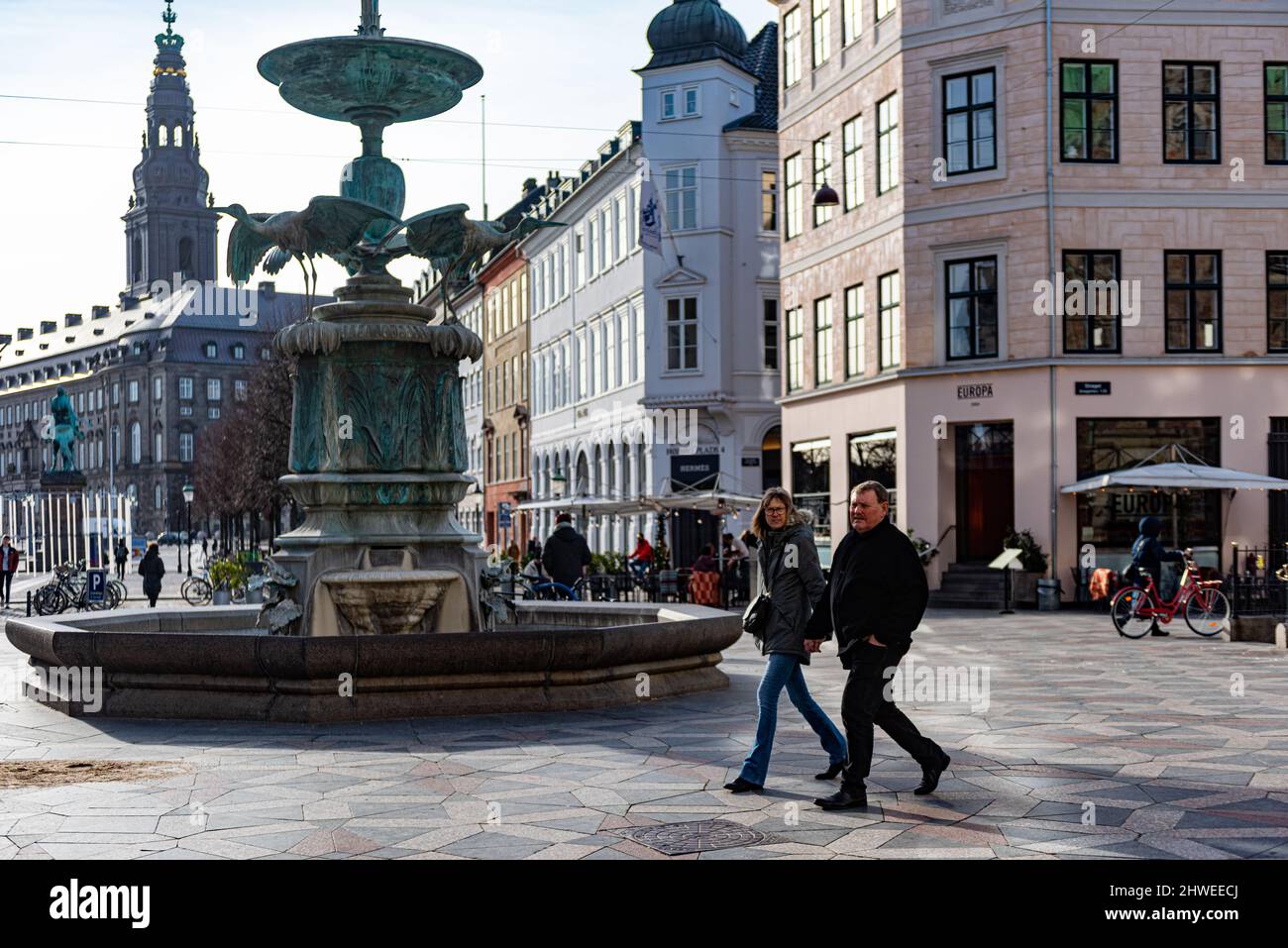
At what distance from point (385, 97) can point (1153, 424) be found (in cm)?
1904

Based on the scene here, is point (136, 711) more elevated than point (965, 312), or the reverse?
point (965, 312)

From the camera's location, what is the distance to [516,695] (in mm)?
11883

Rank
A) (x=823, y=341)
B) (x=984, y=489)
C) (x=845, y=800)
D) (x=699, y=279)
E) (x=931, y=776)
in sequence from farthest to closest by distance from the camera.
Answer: (x=699, y=279)
(x=823, y=341)
(x=984, y=489)
(x=931, y=776)
(x=845, y=800)

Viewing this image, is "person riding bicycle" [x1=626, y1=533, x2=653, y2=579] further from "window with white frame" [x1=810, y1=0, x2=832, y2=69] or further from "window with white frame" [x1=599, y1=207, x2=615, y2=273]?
"window with white frame" [x1=599, y1=207, x2=615, y2=273]

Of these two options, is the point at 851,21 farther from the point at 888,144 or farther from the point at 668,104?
the point at 668,104

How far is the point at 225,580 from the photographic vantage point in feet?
84.8

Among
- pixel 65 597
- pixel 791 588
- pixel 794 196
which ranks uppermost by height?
pixel 794 196

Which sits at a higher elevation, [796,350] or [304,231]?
[796,350]

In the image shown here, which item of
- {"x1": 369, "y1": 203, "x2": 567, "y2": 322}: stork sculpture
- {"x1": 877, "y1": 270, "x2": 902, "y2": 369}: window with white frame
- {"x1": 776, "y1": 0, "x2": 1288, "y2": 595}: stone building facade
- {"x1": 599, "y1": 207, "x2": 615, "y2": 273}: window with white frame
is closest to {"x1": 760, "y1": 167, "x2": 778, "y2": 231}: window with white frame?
{"x1": 599, "y1": 207, "x2": 615, "y2": 273}: window with white frame

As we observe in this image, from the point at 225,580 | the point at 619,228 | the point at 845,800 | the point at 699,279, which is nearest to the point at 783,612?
the point at 845,800

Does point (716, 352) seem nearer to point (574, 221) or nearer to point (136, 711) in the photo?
point (574, 221)

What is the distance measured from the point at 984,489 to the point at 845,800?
23.0 meters

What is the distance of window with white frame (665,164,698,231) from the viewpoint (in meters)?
46.0
